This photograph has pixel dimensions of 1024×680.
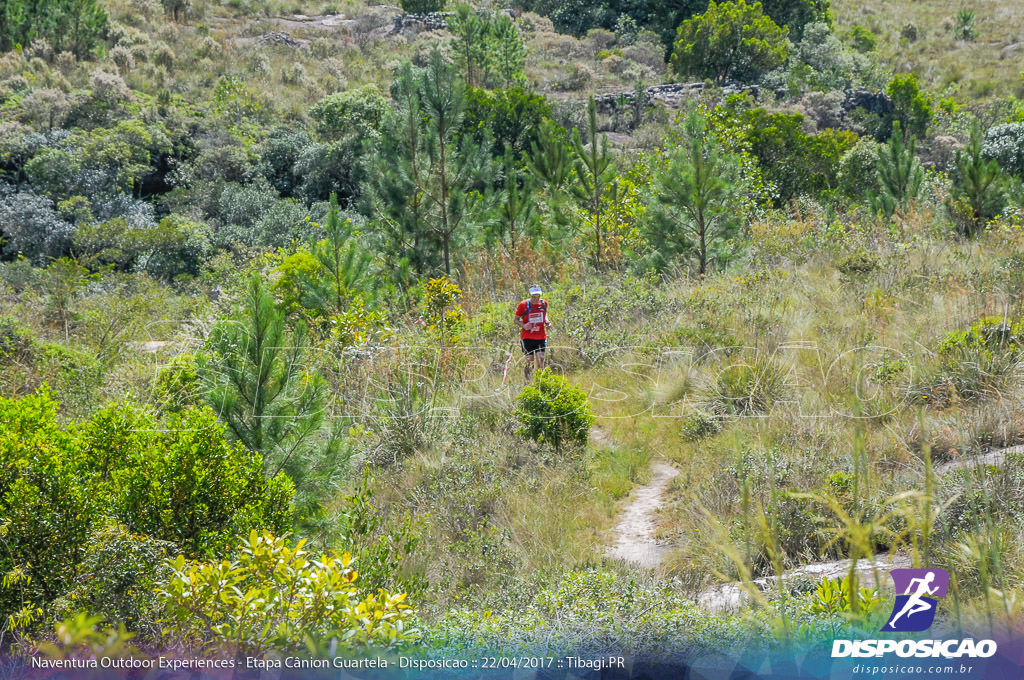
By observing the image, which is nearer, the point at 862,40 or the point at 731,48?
the point at 731,48

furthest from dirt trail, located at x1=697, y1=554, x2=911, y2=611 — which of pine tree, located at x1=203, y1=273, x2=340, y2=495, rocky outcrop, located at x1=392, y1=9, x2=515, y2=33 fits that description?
rocky outcrop, located at x1=392, y1=9, x2=515, y2=33

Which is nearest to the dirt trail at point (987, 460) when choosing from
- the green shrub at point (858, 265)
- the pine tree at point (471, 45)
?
the green shrub at point (858, 265)

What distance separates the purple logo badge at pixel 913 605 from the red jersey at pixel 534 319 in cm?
495

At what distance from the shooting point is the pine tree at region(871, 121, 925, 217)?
43.3 feet

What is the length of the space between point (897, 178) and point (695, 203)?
6.60m

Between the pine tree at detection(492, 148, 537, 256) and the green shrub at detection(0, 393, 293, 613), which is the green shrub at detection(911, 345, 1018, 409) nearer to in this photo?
the green shrub at detection(0, 393, 293, 613)

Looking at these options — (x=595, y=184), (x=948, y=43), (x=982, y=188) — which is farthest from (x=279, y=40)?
(x=948, y=43)

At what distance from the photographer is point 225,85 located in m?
27.0

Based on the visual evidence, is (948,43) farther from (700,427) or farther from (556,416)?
(556,416)

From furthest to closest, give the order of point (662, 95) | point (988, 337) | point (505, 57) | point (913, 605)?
point (505, 57) < point (662, 95) < point (988, 337) < point (913, 605)

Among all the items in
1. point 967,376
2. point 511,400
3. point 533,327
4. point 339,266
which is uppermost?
point 967,376

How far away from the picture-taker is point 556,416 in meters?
5.46

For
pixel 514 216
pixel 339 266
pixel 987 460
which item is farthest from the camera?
pixel 514 216

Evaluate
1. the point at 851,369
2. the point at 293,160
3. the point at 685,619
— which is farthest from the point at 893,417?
the point at 293,160
